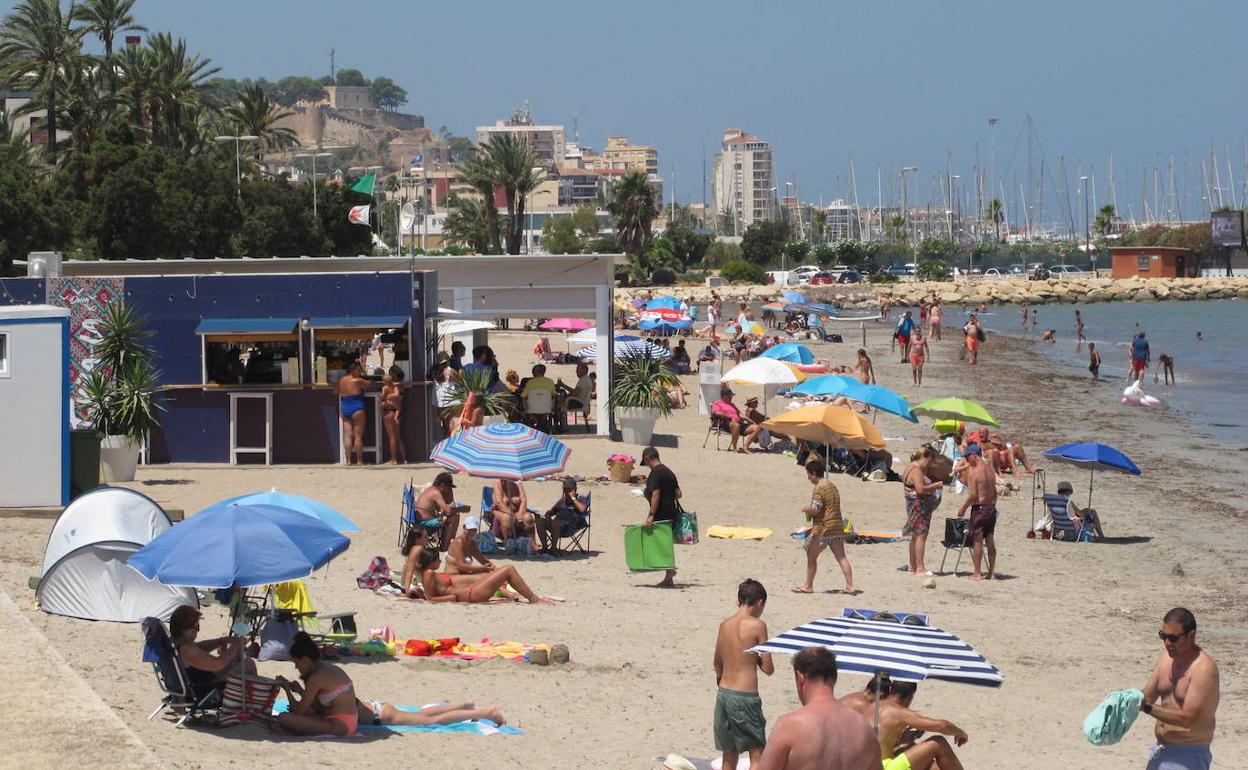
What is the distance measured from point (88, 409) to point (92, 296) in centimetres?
245

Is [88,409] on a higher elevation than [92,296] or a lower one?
lower

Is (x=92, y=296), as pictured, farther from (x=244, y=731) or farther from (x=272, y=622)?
(x=244, y=731)

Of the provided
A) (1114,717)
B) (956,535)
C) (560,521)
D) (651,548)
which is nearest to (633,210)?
(560,521)

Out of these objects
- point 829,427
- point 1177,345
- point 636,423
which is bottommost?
point 636,423

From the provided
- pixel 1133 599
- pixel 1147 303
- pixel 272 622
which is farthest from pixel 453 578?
pixel 1147 303

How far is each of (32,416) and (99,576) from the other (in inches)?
193

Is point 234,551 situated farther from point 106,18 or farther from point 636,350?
point 106,18

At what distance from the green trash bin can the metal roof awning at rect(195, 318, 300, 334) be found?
4.09 meters

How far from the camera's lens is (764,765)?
20.1 feet

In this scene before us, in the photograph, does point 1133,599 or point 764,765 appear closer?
point 764,765

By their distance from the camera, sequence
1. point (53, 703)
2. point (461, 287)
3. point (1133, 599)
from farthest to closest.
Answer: point (461, 287)
point (1133, 599)
point (53, 703)

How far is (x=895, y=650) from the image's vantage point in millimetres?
7480

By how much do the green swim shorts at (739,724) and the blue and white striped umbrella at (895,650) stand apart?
42 centimetres

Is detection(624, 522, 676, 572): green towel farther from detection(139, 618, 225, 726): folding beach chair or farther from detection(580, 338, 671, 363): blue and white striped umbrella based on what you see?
detection(580, 338, 671, 363): blue and white striped umbrella
